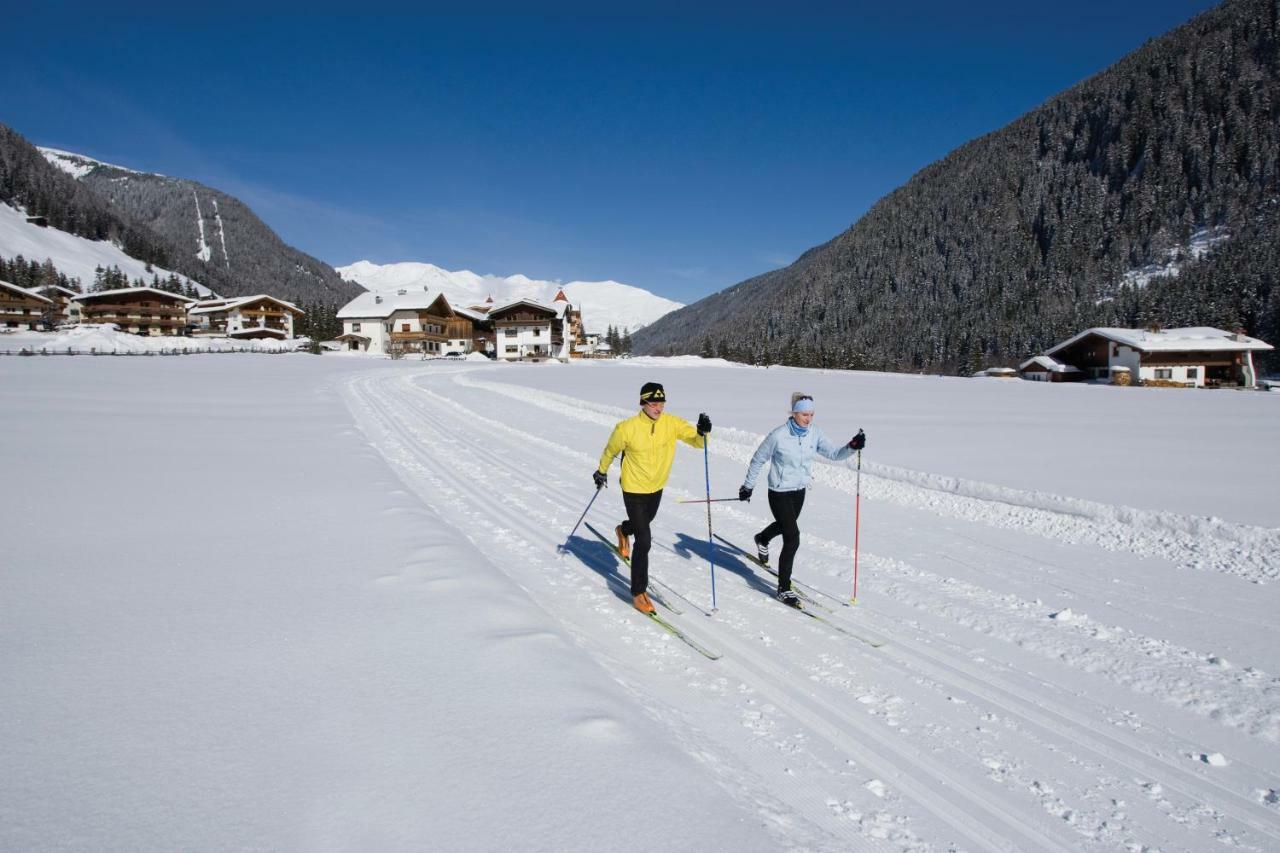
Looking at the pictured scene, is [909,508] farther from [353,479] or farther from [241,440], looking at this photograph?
[241,440]

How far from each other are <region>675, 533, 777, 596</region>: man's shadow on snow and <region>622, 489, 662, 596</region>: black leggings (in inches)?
35.0

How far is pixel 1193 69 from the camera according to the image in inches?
6432

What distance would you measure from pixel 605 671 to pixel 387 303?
3461 inches

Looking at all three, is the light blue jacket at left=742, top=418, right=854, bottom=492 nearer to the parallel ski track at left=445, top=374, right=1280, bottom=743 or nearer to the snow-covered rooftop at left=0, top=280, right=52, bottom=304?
the parallel ski track at left=445, top=374, right=1280, bottom=743

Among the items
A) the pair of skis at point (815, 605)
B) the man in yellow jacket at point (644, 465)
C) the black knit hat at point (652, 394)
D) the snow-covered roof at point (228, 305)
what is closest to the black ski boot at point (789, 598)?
the pair of skis at point (815, 605)

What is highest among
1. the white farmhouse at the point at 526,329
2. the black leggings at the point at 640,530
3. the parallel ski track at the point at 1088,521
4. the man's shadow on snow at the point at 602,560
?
the white farmhouse at the point at 526,329

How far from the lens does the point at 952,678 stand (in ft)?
14.5

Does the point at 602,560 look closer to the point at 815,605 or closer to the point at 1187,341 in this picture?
the point at 815,605

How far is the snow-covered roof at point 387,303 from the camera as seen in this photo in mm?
81125

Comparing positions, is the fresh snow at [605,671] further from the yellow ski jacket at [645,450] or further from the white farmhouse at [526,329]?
the white farmhouse at [526,329]

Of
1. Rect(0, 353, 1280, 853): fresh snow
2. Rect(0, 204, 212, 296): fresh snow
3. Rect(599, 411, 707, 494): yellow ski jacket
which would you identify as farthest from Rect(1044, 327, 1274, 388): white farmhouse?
Rect(0, 204, 212, 296): fresh snow

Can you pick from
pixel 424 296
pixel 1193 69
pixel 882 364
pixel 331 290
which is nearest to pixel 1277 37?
pixel 1193 69

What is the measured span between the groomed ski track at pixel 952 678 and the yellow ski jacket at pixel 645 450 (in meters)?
1.15

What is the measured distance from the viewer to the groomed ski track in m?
3.15
